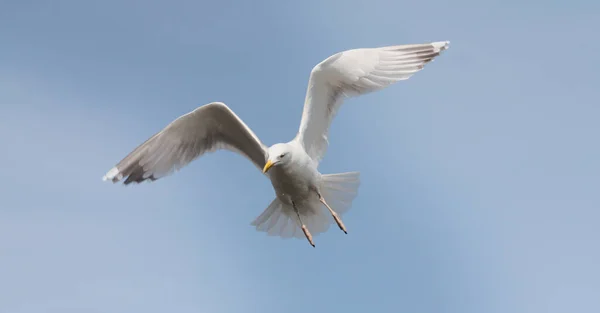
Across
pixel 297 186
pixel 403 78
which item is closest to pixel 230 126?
pixel 297 186

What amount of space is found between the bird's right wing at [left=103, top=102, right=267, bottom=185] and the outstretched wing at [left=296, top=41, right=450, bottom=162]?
68cm

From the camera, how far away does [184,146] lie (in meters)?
11.9

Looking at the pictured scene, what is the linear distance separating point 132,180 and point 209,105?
134 cm

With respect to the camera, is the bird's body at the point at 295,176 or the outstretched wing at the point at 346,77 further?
the outstretched wing at the point at 346,77

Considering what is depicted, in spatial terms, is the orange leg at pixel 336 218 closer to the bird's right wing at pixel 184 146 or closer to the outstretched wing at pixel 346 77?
the outstretched wing at pixel 346 77

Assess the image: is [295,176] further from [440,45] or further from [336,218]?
[440,45]

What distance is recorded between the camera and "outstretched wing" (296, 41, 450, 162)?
11.3m

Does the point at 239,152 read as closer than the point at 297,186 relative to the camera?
No

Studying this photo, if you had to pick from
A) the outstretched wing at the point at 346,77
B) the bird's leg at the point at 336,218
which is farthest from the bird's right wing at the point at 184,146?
the bird's leg at the point at 336,218

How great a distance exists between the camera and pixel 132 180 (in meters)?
11.8

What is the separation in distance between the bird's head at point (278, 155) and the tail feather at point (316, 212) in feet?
2.83

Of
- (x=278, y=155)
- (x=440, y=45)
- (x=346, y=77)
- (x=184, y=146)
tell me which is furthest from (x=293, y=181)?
(x=440, y=45)

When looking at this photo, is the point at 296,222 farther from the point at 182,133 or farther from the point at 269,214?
the point at 182,133

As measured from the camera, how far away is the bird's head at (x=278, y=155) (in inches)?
422
